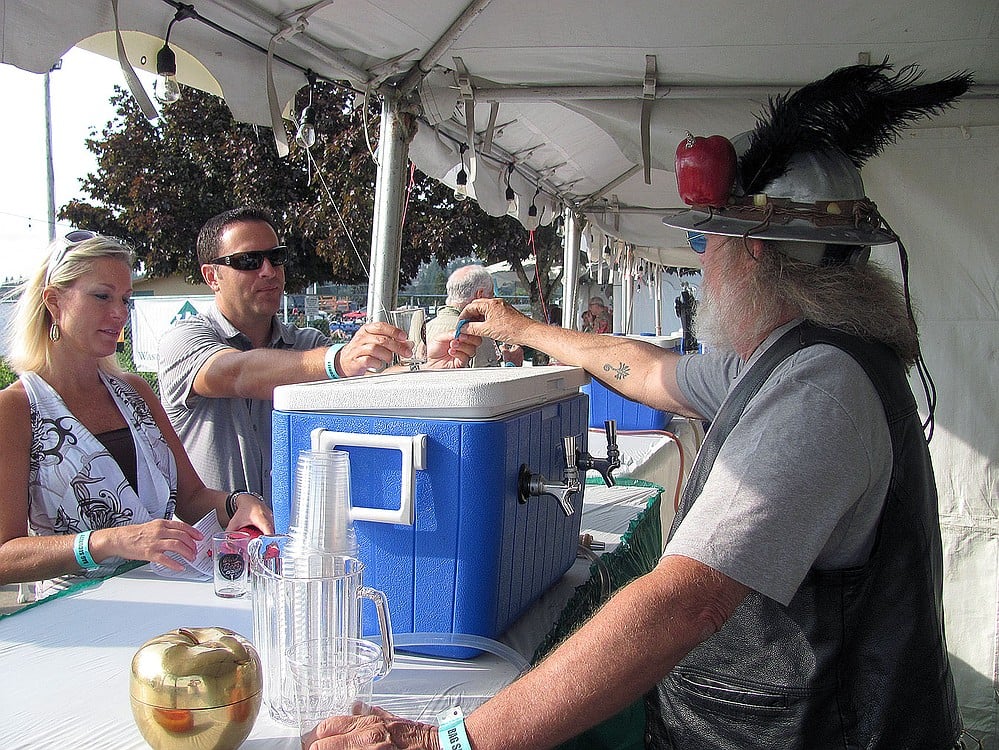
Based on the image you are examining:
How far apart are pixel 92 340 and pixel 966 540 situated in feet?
10.3

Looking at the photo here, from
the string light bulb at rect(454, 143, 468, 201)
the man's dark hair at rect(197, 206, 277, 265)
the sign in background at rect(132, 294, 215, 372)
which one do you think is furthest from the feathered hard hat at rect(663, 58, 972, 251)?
the sign in background at rect(132, 294, 215, 372)

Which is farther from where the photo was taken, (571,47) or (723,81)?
(723,81)

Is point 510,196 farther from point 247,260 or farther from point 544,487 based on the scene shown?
point 544,487

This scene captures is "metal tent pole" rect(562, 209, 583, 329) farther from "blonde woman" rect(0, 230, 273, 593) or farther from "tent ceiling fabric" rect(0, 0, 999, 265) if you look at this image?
"blonde woman" rect(0, 230, 273, 593)

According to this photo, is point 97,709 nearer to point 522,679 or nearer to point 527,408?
point 522,679

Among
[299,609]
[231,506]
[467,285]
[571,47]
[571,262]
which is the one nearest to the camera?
[299,609]

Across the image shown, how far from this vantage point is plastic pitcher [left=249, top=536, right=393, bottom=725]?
104cm

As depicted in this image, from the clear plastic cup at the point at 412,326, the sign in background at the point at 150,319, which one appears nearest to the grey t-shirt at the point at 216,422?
the clear plastic cup at the point at 412,326

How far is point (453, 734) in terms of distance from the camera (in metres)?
0.95

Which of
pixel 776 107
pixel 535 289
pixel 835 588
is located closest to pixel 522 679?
pixel 835 588

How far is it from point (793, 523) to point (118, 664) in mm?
1030

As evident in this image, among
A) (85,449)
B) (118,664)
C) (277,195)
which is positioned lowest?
(118,664)

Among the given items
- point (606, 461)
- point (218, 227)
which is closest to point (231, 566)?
point (606, 461)

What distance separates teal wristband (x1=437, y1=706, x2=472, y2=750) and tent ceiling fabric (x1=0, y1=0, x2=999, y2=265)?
1.73 metres
